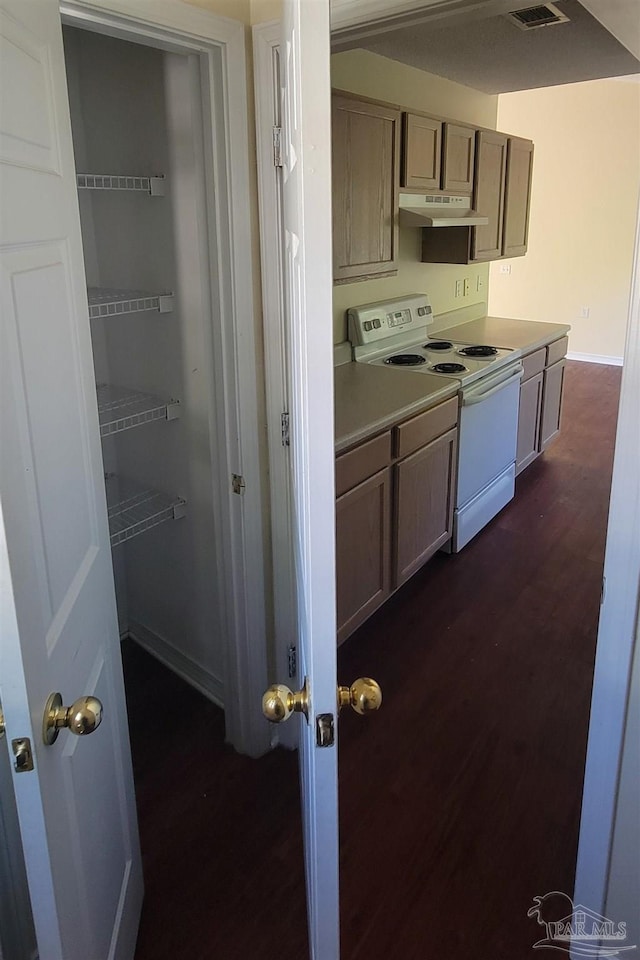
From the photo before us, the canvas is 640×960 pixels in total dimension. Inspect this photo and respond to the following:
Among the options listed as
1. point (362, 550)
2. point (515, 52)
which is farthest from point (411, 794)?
point (515, 52)

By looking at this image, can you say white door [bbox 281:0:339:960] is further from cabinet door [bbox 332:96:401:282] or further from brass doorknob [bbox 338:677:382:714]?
cabinet door [bbox 332:96:401:282]

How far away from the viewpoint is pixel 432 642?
2871mm

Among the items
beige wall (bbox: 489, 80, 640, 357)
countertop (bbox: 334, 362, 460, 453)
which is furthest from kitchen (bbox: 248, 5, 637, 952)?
countertop (bbox: 334, 362, 460, 453)

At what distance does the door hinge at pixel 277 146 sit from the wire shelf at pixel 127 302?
55cm

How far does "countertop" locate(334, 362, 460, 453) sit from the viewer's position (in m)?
2.50

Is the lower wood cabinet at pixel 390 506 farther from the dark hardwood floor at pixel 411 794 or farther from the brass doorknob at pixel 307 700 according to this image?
the brass doorknob at pixel 307 700

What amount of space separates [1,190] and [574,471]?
14.1ft

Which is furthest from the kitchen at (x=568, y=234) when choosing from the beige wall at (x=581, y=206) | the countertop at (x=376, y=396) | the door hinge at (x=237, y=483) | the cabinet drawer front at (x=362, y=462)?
the door hinge at (x=237, y=483)

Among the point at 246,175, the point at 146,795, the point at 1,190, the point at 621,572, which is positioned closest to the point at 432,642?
the point at 146,795

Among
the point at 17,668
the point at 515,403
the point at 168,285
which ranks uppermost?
the point at 168,285

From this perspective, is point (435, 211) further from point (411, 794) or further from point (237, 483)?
point (411, 794)

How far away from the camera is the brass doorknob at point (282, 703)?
0.94m

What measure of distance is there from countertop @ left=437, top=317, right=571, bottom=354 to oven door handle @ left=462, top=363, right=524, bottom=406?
141mm

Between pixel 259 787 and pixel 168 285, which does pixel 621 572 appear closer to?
pixel 259 787
